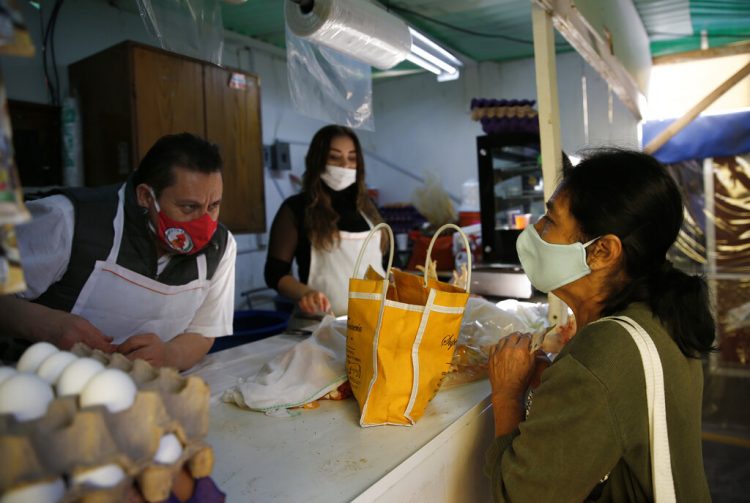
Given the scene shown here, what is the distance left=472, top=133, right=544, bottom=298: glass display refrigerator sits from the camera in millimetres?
3818

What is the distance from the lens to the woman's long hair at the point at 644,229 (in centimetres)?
118

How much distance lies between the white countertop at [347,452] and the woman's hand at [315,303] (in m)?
0.77

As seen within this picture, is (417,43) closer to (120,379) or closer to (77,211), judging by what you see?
(77,211)

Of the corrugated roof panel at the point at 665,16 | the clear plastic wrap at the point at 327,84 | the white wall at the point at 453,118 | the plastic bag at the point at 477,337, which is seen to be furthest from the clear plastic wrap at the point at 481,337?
the white wall at the point at 453,118

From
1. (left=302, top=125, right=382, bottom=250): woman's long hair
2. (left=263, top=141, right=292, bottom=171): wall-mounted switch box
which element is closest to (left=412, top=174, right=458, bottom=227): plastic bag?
(left=263, top=141, right=292, bottom=171): wall-mounted switch box

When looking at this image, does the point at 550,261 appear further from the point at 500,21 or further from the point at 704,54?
the point at 704,54

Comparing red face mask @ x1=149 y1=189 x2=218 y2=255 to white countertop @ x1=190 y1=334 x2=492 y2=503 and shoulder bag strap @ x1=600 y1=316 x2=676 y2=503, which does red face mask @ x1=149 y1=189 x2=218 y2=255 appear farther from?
shoulder bag strap @ x1=600 y1=316 x2=676 y2=503

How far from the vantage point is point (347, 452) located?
3.84 ft

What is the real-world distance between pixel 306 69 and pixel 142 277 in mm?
1112

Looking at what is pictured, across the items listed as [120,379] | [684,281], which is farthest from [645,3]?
[120,379]

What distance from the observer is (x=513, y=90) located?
6.50m

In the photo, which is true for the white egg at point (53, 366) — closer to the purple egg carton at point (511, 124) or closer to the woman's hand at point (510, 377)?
the woman's hand at point (510, 377)

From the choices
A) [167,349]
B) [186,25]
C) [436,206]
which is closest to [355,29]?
[186,25]

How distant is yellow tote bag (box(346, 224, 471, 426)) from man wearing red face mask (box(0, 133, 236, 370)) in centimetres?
70
